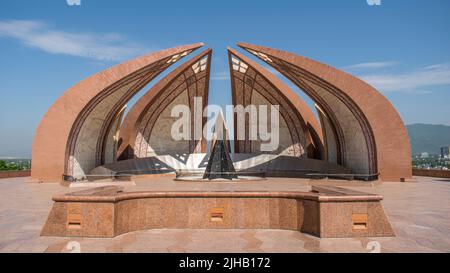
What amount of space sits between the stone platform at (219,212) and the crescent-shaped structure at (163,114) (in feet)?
35.1

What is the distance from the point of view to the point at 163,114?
60.1ft

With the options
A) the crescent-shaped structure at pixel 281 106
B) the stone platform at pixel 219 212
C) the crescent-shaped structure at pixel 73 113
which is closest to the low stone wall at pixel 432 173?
the crescent-shaped structure at pixel 281 106

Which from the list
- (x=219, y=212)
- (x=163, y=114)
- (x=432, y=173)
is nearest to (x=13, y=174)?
(x=163, y=114)

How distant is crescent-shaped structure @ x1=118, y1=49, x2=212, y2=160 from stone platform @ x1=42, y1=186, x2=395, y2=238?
10.7 meters

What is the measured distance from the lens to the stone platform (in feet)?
15.2

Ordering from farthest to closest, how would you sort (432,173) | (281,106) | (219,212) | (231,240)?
(281,106) → (432,173) → (219,212) → (231,240)

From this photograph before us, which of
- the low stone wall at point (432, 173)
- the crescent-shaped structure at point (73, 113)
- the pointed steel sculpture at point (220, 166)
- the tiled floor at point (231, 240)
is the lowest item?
the tiled floor at point (231, 240)

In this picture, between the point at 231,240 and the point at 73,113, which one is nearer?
the point at 231,240

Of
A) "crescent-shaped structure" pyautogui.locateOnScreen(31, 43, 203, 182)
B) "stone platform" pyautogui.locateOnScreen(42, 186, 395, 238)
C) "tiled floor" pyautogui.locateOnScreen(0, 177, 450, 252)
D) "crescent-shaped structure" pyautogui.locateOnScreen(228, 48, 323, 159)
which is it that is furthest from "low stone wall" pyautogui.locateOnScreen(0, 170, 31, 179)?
"stone platform" pyautogui.locateOnScreen(42, 186, 395, 238)

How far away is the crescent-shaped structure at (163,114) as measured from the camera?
1625 centimetres

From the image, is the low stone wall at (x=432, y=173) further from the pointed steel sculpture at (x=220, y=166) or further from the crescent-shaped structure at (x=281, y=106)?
the pointed steel sculpture at (x=220, y=166)

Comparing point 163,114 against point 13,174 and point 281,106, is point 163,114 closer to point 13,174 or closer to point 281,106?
point 281,106

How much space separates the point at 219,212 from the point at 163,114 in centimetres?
1364
